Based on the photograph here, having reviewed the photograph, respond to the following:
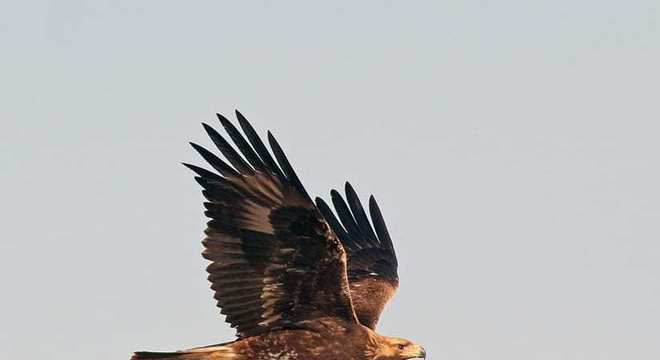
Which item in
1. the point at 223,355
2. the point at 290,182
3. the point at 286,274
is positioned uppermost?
the point at 290,182

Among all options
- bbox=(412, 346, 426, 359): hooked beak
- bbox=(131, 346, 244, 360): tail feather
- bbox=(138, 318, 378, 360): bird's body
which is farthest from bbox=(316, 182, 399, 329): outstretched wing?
bbox=(131, 346, 244, 360): tail feather

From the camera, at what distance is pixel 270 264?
13898 millimetres

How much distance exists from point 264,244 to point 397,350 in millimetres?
2235

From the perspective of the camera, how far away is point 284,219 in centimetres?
1374

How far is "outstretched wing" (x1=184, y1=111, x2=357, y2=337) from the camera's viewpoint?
13.6 meters

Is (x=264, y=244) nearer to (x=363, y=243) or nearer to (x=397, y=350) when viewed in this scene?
(x=397, y=350)

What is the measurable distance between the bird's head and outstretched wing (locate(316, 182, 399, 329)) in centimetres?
244

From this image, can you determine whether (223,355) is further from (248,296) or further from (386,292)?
(386,292)

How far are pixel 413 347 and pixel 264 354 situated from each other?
2027mm

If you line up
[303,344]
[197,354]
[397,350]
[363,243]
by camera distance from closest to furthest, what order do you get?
[197,354], [303,344], [397,350], [363,243]

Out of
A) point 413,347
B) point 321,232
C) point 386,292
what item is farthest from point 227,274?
point 386,292

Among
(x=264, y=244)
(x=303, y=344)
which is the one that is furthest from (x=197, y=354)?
(x=264, y=244)

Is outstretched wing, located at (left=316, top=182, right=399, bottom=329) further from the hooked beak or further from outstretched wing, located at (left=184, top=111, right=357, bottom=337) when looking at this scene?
outstretched wing, located at (left=184, top=111, right=357, bottom=337)

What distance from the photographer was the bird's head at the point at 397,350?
1460 centimetres
